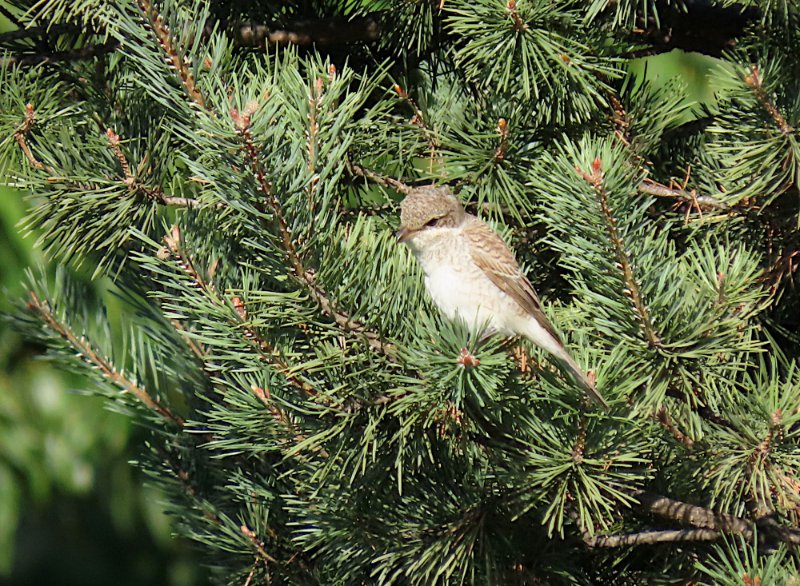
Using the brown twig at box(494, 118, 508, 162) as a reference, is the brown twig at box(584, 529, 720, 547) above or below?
below

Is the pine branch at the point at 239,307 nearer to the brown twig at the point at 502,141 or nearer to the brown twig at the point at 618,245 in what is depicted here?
the brown twig at the point at 618,245

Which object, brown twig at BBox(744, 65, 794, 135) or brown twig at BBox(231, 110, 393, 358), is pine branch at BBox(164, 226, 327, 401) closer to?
brown twig at BBox(231, 110, 393, 358)

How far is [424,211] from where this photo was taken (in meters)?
2.21

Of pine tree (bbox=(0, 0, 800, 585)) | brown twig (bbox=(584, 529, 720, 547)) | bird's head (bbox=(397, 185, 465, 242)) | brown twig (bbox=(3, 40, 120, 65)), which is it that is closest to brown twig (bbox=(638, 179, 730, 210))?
pine tree (bbox=(0, 0, 800, 585))

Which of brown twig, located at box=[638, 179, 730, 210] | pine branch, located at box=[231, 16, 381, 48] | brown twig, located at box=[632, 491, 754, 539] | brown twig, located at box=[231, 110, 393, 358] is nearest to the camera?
brown twig, located at box=[231, 110, 393, 358]

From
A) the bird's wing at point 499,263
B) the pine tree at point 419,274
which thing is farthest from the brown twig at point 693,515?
the bird's wing at point 499,263

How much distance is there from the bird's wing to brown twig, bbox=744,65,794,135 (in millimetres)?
669

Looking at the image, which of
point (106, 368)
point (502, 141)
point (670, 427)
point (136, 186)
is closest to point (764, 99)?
point (502, 141)

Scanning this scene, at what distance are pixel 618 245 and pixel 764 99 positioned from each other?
A: 20.3 inches

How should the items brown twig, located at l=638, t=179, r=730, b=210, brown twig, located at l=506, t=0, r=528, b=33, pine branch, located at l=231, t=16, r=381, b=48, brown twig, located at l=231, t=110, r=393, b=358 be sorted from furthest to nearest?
pine branch, located at l=231, t=16, r=381, b=48 → brown twig, located at l=638, t=179, r=730, b=210 → brown twig, located at l=506, t=0, r=528, b=33 → brown twig, located at l=231, t=110, r=393, b=358

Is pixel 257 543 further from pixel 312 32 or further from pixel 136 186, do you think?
pixel 312 32

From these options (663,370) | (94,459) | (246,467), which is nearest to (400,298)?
(663,370)

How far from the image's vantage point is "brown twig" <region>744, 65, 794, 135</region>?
1.84 meters

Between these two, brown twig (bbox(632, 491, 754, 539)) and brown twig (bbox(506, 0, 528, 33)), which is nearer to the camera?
brown twig (bbox(632, 491, 754, 539))
